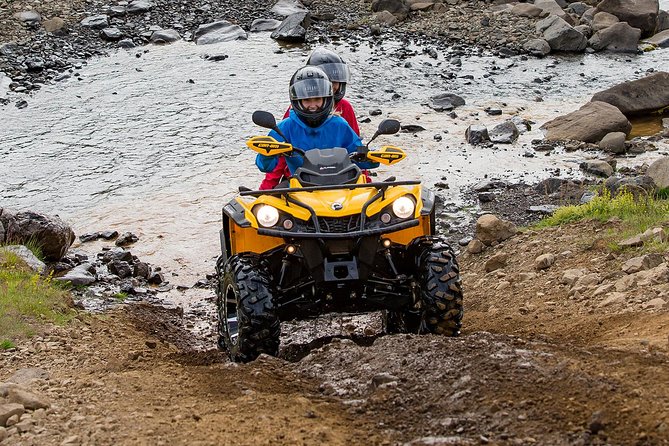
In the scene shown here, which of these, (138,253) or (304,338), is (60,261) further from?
(304,338)

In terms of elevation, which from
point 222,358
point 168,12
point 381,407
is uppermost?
point 381,407

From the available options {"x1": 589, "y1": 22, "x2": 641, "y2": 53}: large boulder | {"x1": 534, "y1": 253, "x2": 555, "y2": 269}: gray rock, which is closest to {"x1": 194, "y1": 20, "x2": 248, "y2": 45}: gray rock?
{"x1": 589, "y1": 22, "x2": 641, "y2": 53}: large boulder

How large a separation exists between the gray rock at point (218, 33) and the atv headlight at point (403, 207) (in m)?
18.5

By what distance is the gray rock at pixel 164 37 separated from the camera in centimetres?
2580

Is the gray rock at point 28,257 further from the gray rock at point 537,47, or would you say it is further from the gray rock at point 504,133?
the gray rock at point 537,47

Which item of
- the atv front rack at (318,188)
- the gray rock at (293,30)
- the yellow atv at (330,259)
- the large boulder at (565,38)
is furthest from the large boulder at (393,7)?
the atv front rack at (318,188)

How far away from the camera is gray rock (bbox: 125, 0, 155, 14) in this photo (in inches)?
1087

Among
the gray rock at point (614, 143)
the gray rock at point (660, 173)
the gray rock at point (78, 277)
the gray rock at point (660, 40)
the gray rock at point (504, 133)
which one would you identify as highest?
the gray rock at point (660, 173)

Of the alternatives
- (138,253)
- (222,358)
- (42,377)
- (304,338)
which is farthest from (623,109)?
(42,377)

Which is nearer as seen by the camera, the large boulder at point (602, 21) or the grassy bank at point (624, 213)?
the grassy bank at point (624, 213)

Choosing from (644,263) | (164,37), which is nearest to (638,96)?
(164,37)

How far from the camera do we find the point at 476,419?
5.70 m

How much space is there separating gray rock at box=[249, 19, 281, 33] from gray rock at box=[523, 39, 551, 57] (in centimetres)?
611

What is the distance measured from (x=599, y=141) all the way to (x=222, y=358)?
10.9m
